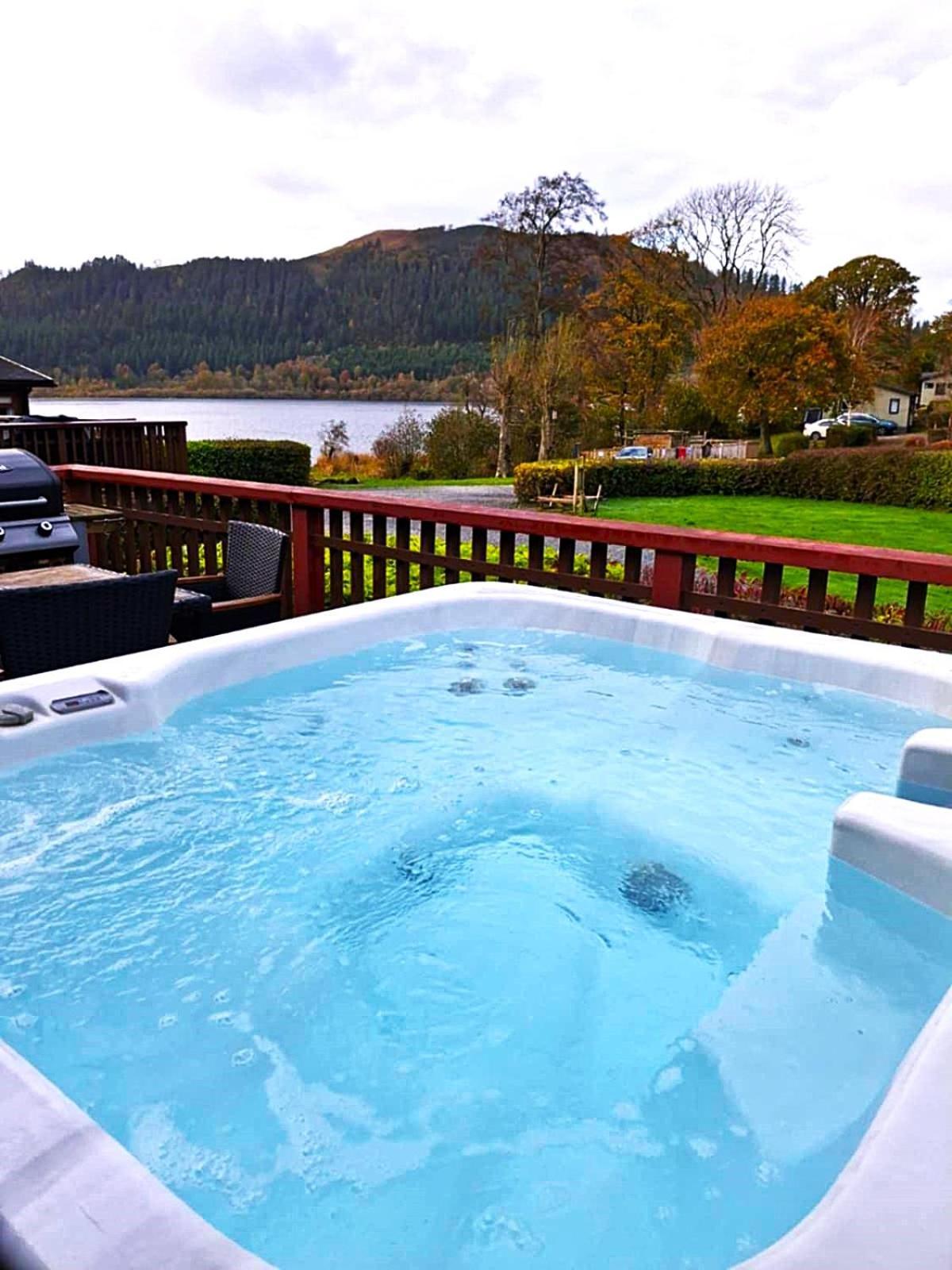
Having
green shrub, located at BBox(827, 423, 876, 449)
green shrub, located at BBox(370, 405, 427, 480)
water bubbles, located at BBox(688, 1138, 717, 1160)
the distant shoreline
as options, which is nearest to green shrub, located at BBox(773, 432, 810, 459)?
green shrub, located at BBox(827, 423, 876, 449)

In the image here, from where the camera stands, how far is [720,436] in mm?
22516

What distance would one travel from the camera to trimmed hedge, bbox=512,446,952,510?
13.1 meters

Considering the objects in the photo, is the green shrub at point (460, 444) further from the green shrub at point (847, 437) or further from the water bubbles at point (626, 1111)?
the water bubbles at point (626, 1111)

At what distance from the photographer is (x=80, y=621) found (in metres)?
2.33

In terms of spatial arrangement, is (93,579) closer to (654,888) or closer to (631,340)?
(654,888)

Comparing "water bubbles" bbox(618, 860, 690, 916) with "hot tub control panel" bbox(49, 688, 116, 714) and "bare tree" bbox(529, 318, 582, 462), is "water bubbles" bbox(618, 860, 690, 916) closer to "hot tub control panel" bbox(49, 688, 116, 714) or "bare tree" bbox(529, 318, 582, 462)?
"hot tub control panel" bbox(49, 688, 116, 714)

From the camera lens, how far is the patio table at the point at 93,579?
283 centimetres

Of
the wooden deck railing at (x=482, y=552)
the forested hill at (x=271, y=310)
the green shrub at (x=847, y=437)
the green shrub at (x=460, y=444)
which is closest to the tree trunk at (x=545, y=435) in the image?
the green shrub at (x=460, y=444)

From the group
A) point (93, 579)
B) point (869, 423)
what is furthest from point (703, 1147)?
point (869, 423)

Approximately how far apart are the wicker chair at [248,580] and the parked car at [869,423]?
21.4 meters

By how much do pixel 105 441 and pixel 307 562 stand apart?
4.01 meters

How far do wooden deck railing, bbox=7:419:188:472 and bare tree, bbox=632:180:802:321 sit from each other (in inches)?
707

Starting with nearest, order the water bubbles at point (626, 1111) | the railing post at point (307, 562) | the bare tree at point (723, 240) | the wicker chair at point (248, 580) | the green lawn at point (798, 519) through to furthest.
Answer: the water bubbles at point (626, 1111)
the wicker chair at point (248, 580)
the railing post at point (307, 562)
the green lawn at point (798, 519)
the bare tree at point (723, 240)

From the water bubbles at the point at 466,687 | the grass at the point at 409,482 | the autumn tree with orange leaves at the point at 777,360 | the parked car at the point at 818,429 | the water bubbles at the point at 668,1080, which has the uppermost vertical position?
the autumn tree with orange leaves at the point at 777,360
